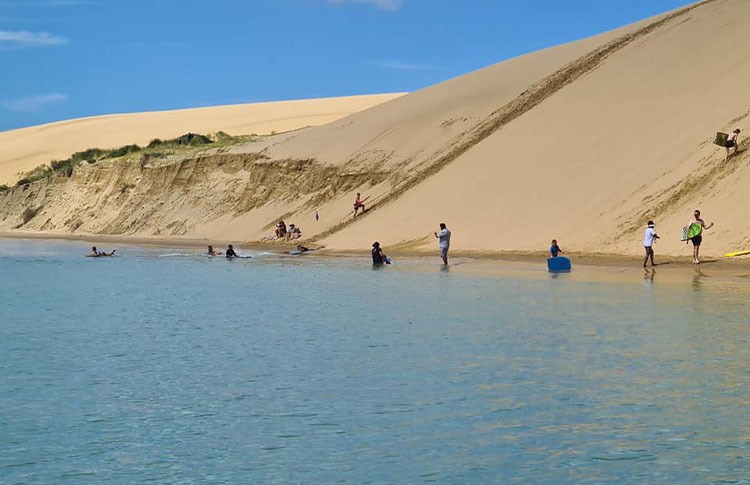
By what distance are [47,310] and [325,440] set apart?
11.5 metres

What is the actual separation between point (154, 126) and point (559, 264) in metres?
84.5

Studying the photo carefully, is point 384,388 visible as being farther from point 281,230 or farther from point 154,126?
point 154,126

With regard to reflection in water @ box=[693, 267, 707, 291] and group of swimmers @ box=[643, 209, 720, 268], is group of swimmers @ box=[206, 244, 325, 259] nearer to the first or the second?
group of swimmers @ box=[643, 209, 720, 268]

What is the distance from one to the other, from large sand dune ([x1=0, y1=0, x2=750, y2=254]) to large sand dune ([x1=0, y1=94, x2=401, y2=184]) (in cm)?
3631

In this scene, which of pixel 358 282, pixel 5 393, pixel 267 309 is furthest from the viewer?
pixel 358 282

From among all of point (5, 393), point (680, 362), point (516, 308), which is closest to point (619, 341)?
point (680, 362)

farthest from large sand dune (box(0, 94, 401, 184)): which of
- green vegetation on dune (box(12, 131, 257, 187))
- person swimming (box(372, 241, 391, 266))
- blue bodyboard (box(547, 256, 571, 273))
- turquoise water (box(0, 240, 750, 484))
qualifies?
turquoise water (box(0, 240, 750, 484))

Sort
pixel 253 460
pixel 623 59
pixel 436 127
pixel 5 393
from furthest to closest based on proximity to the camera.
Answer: pixel 436 127 → pixel 623 59 → pixel 5 393 → pixel 253 460

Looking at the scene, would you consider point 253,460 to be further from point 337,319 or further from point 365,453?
point 337,319

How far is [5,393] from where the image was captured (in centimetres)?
1070

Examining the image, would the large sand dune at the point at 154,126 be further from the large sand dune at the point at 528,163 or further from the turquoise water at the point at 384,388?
the turquoise water at the point at 384,388

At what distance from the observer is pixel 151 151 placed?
6331 centimetres

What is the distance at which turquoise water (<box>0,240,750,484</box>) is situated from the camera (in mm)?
7996

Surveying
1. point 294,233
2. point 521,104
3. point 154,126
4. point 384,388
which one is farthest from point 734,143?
point 154,126
